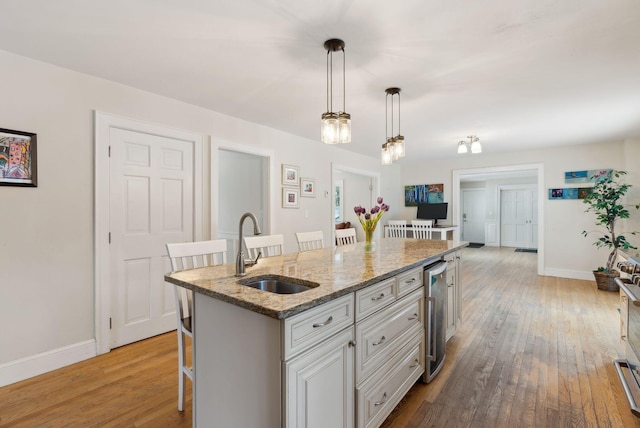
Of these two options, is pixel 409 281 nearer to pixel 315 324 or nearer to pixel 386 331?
pixel 386 331

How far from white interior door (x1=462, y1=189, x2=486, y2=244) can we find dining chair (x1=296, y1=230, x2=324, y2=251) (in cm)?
858

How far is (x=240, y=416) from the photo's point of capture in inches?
49.1

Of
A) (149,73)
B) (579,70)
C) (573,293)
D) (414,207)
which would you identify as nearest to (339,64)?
(149,73)

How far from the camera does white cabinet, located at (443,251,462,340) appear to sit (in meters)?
2.56

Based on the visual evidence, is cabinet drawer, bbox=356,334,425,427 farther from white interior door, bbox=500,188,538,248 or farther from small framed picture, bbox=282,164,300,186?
white interior door, bbox=500,188,538,248

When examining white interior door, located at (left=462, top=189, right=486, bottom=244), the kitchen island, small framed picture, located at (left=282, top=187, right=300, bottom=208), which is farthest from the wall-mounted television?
the kitchen island

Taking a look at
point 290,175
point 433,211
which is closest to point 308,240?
point 290,175

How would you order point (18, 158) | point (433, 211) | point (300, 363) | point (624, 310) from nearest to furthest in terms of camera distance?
point (300, 363) < point (18, 158) < point (624, 310) < point (433, 211)

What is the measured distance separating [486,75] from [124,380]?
11.7ft

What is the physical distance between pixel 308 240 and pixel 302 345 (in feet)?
5.88

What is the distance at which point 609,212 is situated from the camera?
4.49 metres

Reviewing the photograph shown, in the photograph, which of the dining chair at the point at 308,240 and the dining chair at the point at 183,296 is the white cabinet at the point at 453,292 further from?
the dining chair at the point at 183,296

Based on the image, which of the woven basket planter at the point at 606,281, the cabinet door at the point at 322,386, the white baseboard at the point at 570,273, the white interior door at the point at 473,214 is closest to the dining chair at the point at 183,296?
the cabinet door at the point at 322,386

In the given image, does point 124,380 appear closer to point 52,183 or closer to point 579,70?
point 52,183
